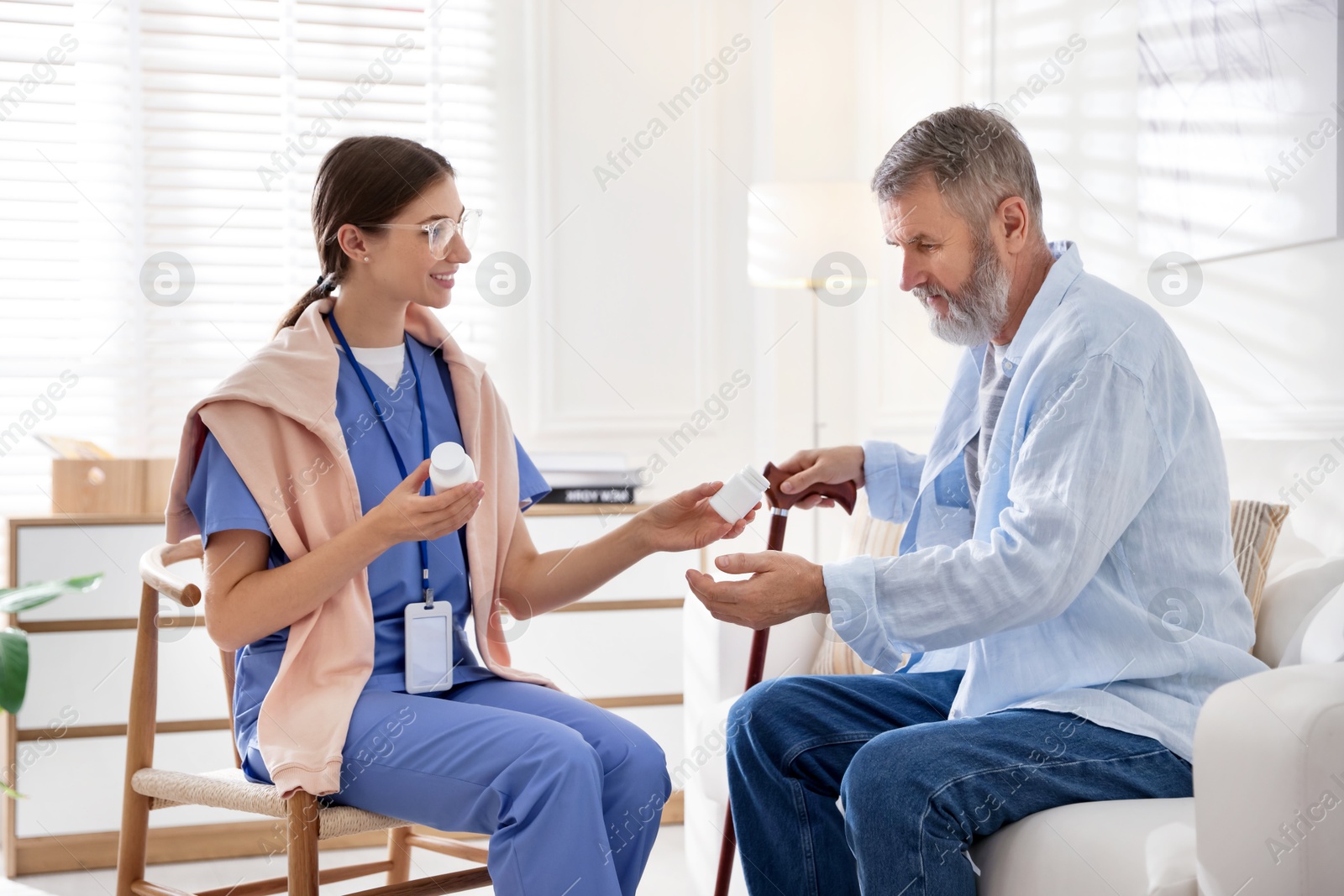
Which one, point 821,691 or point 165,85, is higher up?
point 165,85

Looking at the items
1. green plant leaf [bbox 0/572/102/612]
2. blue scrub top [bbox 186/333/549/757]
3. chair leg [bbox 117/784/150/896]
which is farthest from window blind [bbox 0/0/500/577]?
blue scrub top [bbox 186/333/549/757]

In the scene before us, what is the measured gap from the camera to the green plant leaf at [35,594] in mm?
2113

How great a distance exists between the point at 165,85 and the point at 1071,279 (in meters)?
2.84

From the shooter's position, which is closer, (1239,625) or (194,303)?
(1239,625)

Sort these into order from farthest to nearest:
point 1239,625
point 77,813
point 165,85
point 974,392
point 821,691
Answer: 1. point 165,85
2. point 77,813
3. point 974,392
4. point 821,691
5. point 1239,625

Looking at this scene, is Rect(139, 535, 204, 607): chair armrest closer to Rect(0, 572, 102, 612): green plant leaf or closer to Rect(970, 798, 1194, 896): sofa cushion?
Rect(0, 572, 102, 612): green plant leaf

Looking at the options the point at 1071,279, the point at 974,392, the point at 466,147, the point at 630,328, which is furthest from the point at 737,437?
the point at 1071,279

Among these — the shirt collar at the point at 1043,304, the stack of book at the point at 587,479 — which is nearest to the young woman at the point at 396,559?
the shirt collar at the point at 1043,304

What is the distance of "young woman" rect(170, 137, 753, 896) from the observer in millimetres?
1370

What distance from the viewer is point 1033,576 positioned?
1.27 meters

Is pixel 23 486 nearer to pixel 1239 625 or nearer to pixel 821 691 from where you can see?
pixel 821 691

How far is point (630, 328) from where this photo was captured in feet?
11.8

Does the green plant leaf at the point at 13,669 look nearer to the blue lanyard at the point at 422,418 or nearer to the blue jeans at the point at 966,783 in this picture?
the blue lanyard at the point at 422,418

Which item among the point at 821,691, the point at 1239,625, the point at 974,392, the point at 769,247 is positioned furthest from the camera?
the point at 769,247
